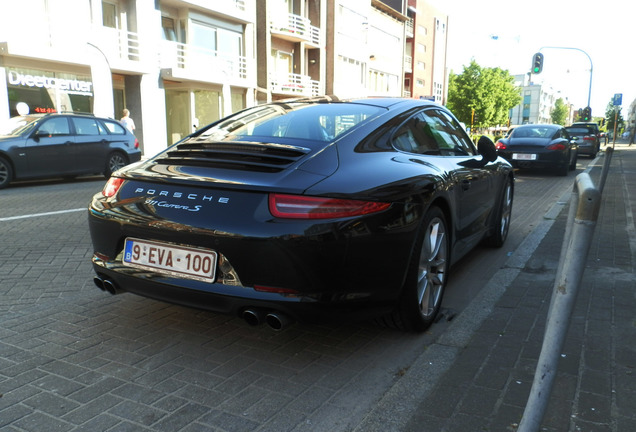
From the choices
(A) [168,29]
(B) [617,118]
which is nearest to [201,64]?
(A) [168,29]

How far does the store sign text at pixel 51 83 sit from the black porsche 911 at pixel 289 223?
1708 centimetres

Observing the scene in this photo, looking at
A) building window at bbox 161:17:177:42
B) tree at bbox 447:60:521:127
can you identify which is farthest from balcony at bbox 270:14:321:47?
tree at bbox 447:60:521:127

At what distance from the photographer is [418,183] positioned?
9.90 ft

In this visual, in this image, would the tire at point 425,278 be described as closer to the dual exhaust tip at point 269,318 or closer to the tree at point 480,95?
the dual exhaust tip at point 269,318

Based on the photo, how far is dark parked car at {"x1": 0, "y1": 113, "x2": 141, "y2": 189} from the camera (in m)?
10.7

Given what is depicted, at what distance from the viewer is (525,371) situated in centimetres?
273

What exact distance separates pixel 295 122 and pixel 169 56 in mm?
21711

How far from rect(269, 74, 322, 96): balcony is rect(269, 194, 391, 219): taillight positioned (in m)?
28.9

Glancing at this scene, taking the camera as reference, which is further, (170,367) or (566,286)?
(170,367)

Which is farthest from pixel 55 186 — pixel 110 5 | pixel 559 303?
pixel 110 5

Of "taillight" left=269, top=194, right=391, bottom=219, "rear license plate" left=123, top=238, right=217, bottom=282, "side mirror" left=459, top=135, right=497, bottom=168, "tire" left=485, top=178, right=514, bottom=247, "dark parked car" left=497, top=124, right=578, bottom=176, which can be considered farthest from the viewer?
"dark parked car" left=497, top=124, right=578, bottom=176

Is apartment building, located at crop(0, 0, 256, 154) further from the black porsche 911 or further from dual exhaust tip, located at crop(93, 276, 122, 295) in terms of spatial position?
the black porsche 911

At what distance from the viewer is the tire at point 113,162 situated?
12.6 metres

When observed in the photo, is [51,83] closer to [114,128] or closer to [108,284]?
[114,128]
